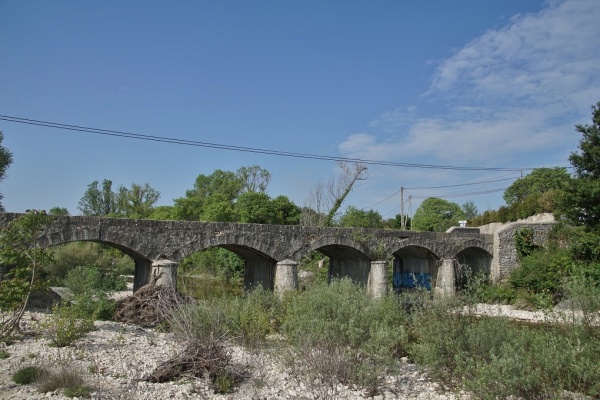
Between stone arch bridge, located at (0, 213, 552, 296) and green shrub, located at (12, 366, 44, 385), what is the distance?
278 inches

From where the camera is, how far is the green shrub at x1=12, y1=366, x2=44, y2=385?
24.3ft

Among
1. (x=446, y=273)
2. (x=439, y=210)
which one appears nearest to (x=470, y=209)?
(x=439, y=210)

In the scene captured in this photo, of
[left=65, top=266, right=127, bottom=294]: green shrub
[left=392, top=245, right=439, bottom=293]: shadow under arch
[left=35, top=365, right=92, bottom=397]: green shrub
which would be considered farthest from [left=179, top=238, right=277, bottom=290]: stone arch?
[left=35, top=365, right=92, bottom=397]: green shrub

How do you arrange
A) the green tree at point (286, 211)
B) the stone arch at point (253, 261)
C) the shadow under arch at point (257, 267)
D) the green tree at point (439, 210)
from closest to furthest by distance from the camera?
the stone arch at point (253, 261) < the shadow under arch at point (257, 267) < the green tree at point (286, 211) < the green tree at point (439, 210)

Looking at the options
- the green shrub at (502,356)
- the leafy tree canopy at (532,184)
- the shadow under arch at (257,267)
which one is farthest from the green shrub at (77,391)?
the leafy tree canopy at (532,184)

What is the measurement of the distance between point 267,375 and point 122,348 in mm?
3355

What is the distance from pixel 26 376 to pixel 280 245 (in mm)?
11852

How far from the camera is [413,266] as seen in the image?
93.5 ft

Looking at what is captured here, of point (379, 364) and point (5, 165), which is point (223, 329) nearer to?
point (379, 364)

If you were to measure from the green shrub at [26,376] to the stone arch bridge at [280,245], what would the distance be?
7.05m

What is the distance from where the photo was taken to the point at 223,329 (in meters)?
9.60

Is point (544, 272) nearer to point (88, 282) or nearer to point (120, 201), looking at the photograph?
point (88, 282)

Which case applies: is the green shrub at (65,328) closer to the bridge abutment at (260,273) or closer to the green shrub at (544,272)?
the bridge abutment at (260,273)

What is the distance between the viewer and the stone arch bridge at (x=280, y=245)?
15000 mm
